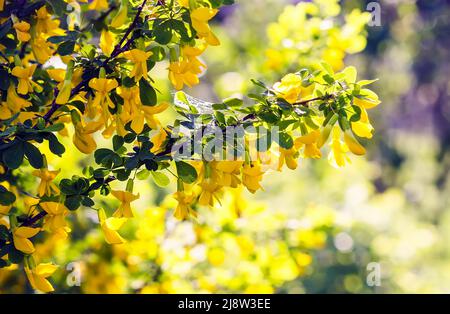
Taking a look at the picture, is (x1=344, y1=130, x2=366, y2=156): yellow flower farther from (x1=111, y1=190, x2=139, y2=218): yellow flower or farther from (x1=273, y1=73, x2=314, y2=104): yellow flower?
(x1=111, y1=190, x2=139, y2=218): yellow flower

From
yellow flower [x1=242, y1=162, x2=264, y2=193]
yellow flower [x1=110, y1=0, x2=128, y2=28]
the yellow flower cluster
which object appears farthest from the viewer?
the yellow flower cluster

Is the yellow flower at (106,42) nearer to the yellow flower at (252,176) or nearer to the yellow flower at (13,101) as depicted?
the yellow flower at (13,101)

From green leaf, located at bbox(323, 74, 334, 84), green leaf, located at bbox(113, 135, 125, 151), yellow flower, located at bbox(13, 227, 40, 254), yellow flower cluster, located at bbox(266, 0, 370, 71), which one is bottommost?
yellow flower, located at bbox(13, 227, 40, 254)

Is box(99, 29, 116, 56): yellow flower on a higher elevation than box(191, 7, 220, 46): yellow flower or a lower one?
higher

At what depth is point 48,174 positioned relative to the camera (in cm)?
111

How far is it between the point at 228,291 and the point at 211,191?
89 cm

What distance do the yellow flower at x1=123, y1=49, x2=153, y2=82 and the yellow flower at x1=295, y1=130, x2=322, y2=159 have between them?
270 mm

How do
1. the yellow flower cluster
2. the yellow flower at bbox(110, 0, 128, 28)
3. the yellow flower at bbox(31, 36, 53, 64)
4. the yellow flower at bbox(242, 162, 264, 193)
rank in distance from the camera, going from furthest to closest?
the yellow flower cluster
the yellow flower at bbox(31, 36, 53, 64)
the yellow flower at bbox(242, 162, 264, 193)
the yellow flower at bbox(110, 0, 128, 28)

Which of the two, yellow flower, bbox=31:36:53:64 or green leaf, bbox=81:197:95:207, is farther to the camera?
yellow flower, bbox=31:36:53:64

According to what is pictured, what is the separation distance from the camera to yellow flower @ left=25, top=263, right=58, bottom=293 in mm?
1076

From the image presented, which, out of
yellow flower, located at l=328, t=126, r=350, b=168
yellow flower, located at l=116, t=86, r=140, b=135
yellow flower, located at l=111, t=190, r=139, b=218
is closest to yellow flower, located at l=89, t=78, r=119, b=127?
yellow flower, located at l=116, t=86, r=140, b=135

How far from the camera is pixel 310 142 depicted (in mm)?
1039
